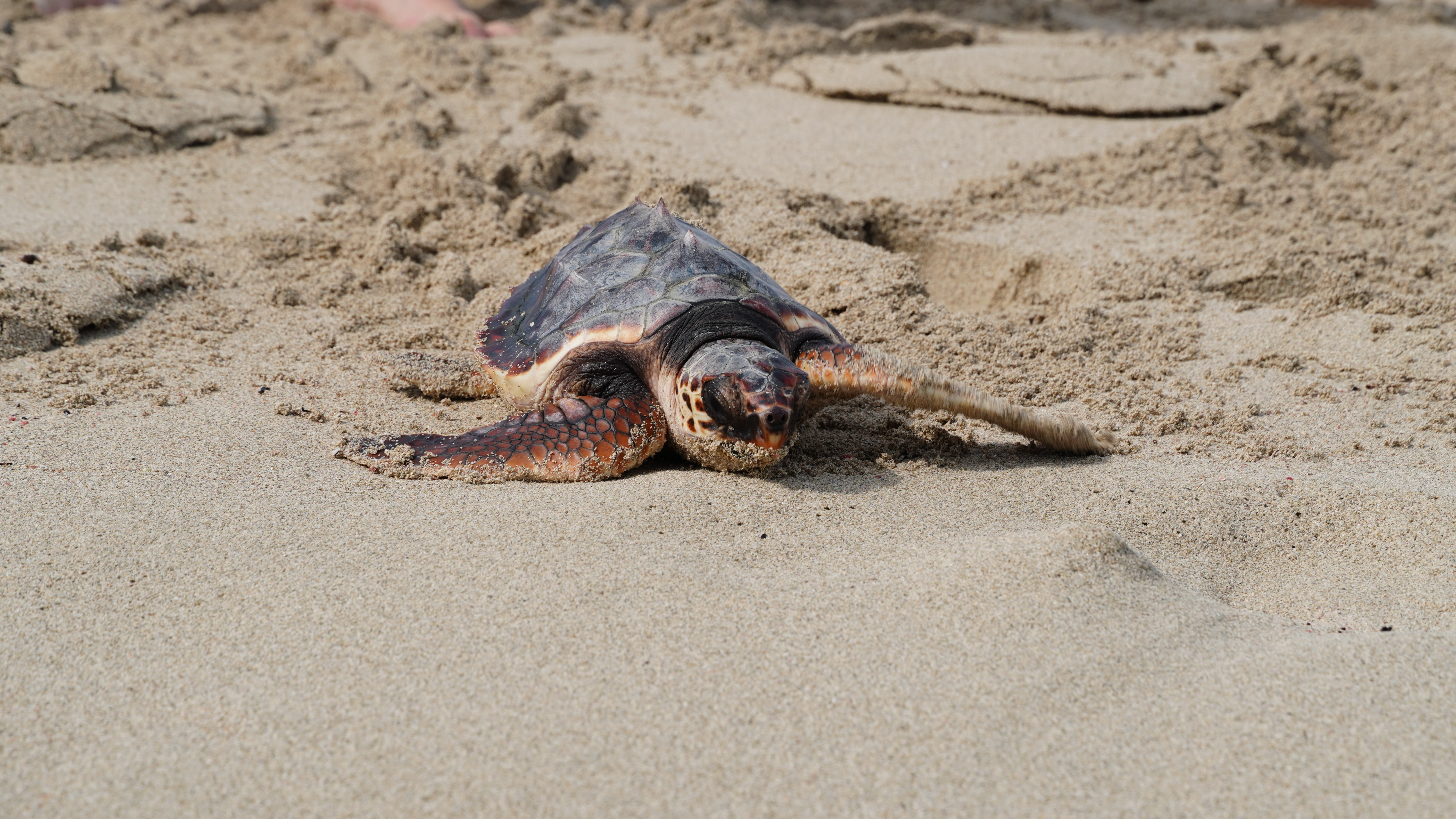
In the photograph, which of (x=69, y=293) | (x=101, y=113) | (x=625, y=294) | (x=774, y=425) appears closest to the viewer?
(x=774, y=425)

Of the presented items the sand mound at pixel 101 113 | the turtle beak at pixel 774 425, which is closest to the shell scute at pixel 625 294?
the turtle beak at pixel 774 425

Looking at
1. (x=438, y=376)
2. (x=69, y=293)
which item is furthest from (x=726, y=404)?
(x=69, y=293)

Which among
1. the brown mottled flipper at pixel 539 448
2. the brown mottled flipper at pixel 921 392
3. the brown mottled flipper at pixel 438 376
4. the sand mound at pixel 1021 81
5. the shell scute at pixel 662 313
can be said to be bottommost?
the brown mottled flipper at pixel 438 376

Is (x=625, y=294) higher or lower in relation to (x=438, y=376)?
higher

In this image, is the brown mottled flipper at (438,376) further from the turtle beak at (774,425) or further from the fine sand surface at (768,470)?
the turtle beak at (774,425)

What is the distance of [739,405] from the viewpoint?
8.23ft

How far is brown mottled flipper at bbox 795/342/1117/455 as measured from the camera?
2707 mm

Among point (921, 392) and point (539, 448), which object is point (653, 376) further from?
point (921, 392)

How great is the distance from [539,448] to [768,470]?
0.61 meters

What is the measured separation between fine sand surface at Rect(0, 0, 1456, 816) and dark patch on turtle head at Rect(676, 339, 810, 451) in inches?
6.4

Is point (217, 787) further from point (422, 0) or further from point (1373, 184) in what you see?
point (422, 0)

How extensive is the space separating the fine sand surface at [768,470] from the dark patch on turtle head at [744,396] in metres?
0.16

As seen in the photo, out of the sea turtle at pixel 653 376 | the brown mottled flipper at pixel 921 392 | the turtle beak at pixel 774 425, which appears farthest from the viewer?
the brown mottled flipper at pixel 921 392

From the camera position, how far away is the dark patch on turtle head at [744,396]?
8.13ft
